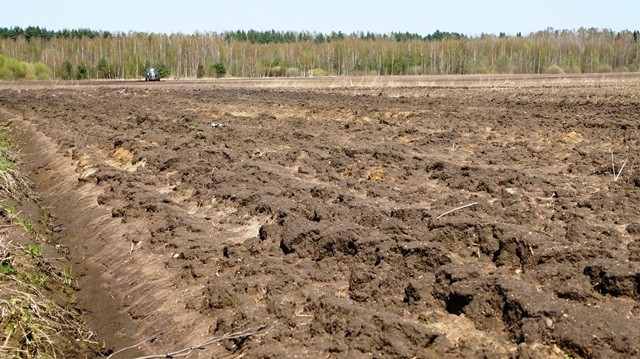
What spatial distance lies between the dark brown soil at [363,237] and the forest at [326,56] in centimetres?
6273

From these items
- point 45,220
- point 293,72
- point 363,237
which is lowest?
point 45,220

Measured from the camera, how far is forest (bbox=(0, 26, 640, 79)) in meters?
82.9

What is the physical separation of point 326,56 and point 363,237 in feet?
284

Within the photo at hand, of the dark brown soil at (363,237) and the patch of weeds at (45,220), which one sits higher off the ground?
the dark brown soil at (363,237)

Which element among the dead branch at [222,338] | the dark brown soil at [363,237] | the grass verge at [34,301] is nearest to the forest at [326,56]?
the dark brown soil at [363,237]

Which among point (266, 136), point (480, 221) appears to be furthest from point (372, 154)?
point (480, 221)

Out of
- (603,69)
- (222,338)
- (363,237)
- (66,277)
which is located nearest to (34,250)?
(66,277)

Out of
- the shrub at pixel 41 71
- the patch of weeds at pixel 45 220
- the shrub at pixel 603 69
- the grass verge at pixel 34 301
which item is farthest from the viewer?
the shrub at pixel 41 71

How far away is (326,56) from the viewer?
305 feet

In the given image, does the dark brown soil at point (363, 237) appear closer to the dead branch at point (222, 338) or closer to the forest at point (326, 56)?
the dead branch at point (222, 338)

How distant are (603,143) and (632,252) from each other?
7.84 meters

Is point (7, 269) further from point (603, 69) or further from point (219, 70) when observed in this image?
point (603, 69)

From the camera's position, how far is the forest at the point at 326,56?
8294cm

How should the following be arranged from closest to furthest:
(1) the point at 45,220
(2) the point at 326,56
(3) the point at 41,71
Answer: (1) the point at 45,220
(3) the point at 41,71
(2) the point at 326,56
